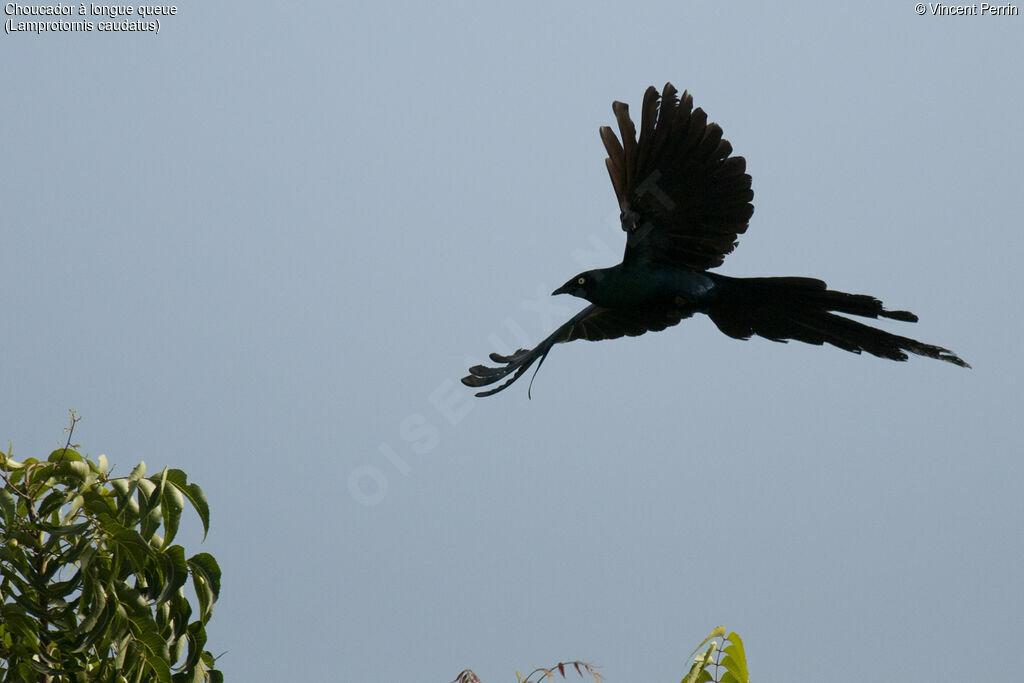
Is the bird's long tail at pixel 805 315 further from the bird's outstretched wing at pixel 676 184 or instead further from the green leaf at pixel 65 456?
the green leaf at pixel 65 456

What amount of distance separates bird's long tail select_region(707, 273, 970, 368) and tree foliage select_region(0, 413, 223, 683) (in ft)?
8.24

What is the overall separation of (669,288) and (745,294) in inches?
13.9

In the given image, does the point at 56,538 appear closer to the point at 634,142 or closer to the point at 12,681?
the point at 12,681

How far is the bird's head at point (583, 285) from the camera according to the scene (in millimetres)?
4661

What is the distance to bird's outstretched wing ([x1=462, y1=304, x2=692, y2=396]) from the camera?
4.45 meters

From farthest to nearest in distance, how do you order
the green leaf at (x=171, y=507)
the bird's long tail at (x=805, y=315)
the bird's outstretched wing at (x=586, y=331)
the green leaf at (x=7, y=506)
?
the bird's outstretched wing at (x=586, y=331)
the bird's long tail at (x=805, y=315)
the green leaf at (x=171, y=507)
the green leaf at (x=7, y=506)

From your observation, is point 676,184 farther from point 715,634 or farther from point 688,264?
point 715,634

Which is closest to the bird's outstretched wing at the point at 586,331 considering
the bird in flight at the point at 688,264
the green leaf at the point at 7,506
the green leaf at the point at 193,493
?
the bird in flight at the point at 688,264

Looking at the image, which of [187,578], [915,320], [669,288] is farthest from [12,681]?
[915,320]

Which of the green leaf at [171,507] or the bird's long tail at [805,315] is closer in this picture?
the green leaf at [171,507]

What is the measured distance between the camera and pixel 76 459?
3.33m

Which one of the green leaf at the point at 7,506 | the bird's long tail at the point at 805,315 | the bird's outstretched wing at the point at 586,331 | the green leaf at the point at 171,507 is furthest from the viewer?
the bird's outstretched wing at the point at 586,331

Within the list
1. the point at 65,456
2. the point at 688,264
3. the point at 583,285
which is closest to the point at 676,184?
the point at 688,264

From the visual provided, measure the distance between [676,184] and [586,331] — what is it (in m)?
1.09
